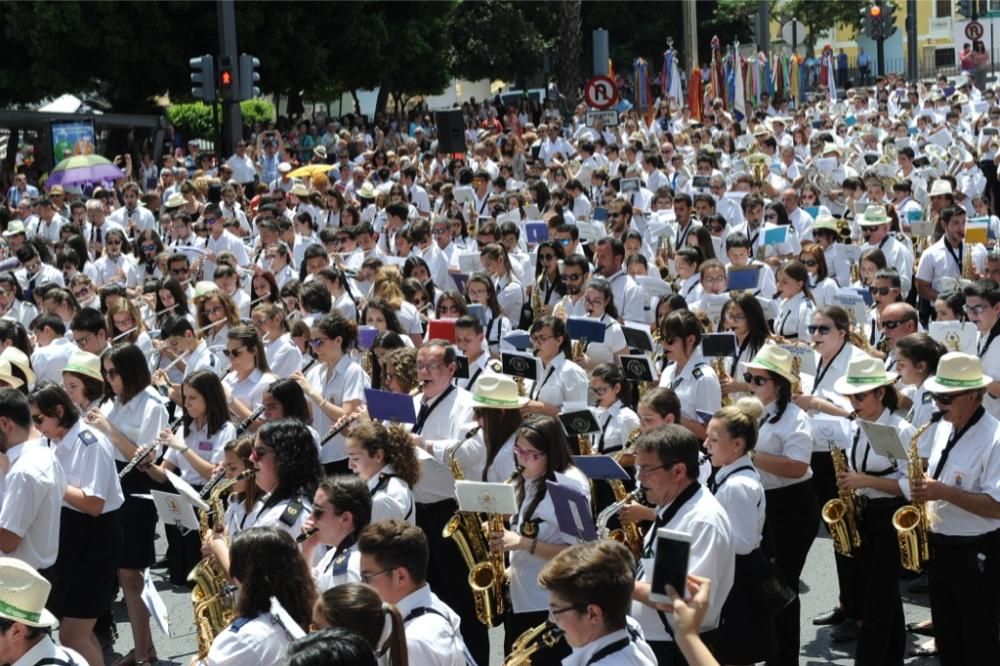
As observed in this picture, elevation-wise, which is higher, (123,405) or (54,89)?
(54,89)

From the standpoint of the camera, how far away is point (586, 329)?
1092 cm

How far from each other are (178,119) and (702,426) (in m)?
30.2

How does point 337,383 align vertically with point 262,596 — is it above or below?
above

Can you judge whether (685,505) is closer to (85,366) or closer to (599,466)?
(599,466)

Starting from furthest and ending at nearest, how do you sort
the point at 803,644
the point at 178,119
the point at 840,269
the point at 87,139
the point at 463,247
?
the point at 178,119 → the point at 87,139 → the point at 463,247 → the point at 840,269 → the point at 803,644

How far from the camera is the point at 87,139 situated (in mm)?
27984

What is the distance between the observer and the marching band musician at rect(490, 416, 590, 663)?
281 inches

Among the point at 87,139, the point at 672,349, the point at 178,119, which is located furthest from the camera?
the point at 178,119

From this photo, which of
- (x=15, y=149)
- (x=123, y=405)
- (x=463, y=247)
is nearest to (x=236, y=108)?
(x=15, y=149)

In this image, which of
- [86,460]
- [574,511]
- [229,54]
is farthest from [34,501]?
[229,54]

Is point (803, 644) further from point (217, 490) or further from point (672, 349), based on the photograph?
point (217, 490)

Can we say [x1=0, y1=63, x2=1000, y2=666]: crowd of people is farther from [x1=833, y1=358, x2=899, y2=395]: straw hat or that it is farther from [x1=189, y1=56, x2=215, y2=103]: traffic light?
[x1=189, y1=56, x2=215, y2=103]: traffic light

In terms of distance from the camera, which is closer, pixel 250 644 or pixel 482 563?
pixel 250 644

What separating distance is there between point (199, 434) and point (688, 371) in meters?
2.99
